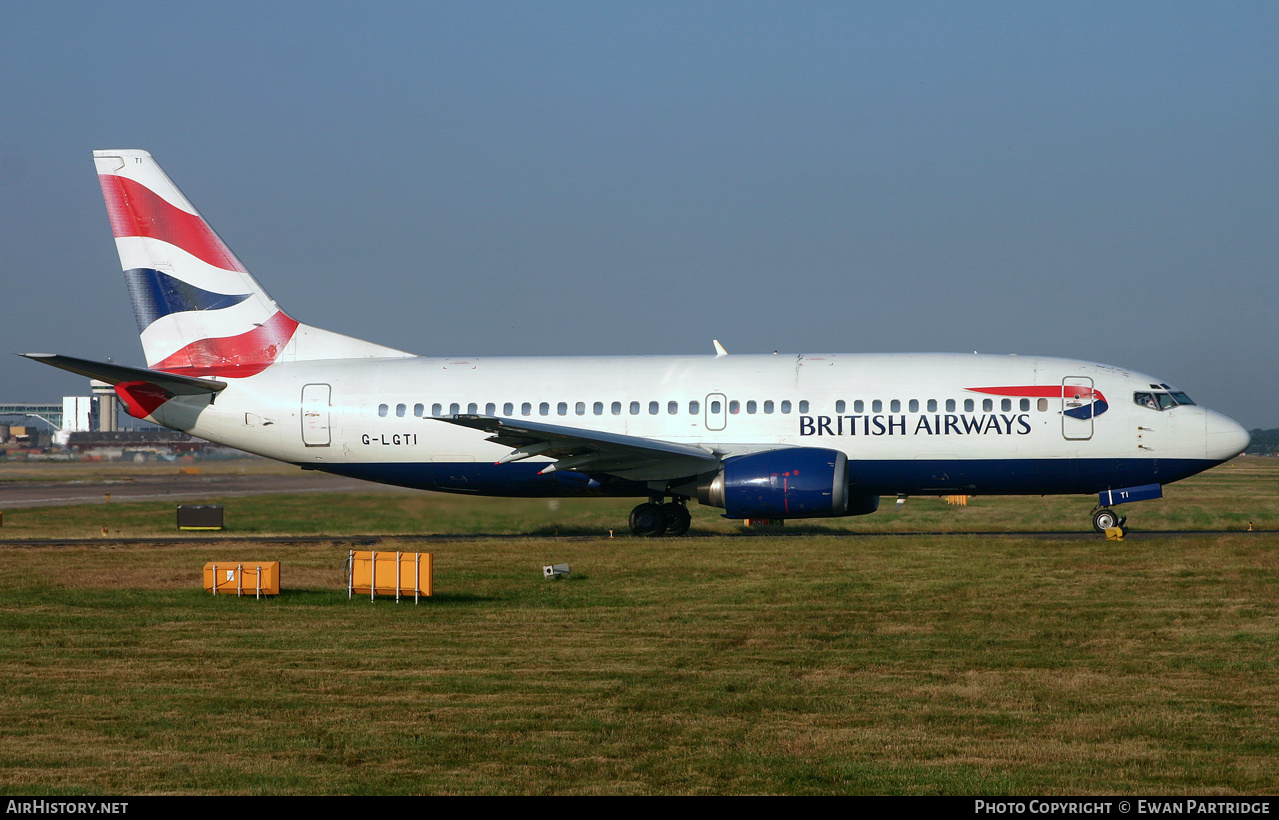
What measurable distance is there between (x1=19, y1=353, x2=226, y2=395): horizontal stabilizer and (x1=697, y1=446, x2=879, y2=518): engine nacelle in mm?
12510

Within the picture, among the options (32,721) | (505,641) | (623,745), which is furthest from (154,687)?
(623,745)

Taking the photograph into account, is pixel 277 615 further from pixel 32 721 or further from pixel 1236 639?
pixel 1236 639

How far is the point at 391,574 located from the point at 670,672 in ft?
23.2

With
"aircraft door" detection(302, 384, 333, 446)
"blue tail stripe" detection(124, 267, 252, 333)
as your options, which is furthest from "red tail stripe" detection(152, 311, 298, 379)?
"aircraft door" detection(302, 384, 333, 446)

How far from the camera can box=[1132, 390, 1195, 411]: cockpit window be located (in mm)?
25828

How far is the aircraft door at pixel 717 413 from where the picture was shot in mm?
26828

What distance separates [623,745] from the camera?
9.49 m

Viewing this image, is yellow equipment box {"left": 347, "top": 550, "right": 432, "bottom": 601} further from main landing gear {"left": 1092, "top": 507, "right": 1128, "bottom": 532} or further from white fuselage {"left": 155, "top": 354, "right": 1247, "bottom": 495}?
main landing gear {"left": 1092, "top": 507, "right": 1128, "bottom": 532}

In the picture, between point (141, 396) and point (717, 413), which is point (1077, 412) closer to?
point (717, 413)

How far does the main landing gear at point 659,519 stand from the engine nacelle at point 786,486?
7.55 ft

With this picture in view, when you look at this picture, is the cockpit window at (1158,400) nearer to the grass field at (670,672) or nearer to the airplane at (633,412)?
the airplane at (633,412)

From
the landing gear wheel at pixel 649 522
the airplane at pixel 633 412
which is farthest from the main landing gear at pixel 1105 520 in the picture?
the landing gear wheel at pixel 649 522

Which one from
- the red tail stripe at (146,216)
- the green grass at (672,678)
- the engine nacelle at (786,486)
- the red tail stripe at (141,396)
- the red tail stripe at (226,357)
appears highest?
the red tail stripe at (146,216)

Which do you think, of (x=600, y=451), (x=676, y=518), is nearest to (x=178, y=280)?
(x=600, y=451)
